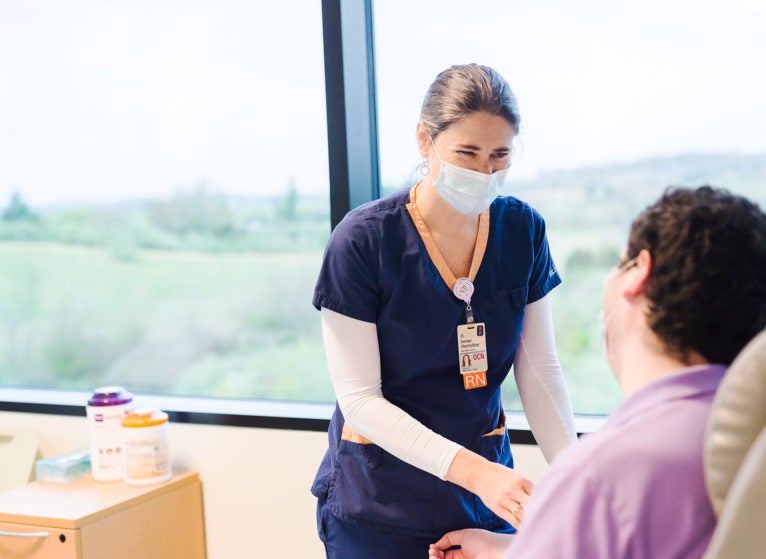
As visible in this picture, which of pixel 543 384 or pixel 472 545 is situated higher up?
pixel 543 384

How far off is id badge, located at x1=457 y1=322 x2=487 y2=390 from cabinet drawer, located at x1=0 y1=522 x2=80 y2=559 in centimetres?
115

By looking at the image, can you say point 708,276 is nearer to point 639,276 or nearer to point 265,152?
point 639,276

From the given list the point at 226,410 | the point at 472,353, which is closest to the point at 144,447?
the point at 226,410

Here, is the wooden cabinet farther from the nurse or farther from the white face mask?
the white face mask

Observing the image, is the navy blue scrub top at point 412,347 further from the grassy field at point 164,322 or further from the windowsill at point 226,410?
the grassy field at point 164,322

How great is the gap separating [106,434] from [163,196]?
2.65 ft

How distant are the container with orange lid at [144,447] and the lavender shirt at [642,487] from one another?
5.58ft

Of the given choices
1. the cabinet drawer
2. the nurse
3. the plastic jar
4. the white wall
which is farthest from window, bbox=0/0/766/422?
the nurse

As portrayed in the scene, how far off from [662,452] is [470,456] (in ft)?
2.10

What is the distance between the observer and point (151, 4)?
2834 millimetres

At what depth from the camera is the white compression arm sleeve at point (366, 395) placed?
1530 millimetres

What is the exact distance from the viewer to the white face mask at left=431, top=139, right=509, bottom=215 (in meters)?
1.62

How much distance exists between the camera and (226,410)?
261 cm

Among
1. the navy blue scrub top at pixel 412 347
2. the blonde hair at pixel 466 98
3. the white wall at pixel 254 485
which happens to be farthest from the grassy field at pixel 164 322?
the blonde hair at pixel 466 98
